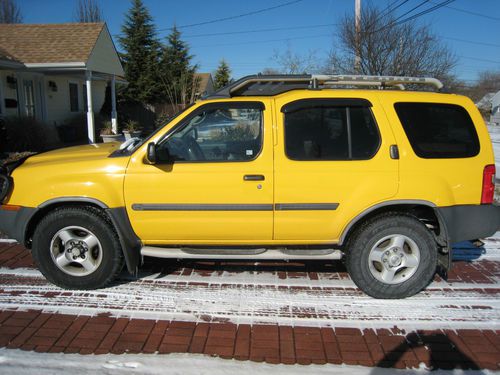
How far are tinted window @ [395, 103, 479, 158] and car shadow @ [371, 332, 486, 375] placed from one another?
1622 mm

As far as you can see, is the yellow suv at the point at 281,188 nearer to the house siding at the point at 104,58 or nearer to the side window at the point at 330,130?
the side window at the point at 330,130

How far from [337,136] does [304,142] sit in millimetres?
321

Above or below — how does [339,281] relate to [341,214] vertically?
below

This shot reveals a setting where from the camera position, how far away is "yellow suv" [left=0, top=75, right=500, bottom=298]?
4.01 metres

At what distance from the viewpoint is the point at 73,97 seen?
810 inches

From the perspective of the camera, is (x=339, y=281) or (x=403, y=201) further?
(x=339, y=281)

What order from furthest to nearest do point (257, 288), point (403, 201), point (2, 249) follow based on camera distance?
point (2, 249), point (257, 288), point (403, 201)

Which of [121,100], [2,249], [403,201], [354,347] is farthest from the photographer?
[121,100]

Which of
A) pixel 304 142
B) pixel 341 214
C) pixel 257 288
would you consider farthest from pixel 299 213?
pixel 257 288

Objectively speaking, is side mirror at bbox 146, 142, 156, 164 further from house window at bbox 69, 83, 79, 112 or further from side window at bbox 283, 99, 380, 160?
house window at bbox 69, 83, 79, 112

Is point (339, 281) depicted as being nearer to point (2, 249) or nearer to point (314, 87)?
point (314, 87)

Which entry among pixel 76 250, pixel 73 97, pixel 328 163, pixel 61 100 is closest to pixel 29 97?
pixel 61 100

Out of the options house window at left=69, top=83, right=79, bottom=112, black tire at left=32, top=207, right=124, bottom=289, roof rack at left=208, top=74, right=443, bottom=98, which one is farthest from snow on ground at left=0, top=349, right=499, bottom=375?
house window at left=69, top=83, right=79, bottom=112

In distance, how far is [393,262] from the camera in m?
4.13
